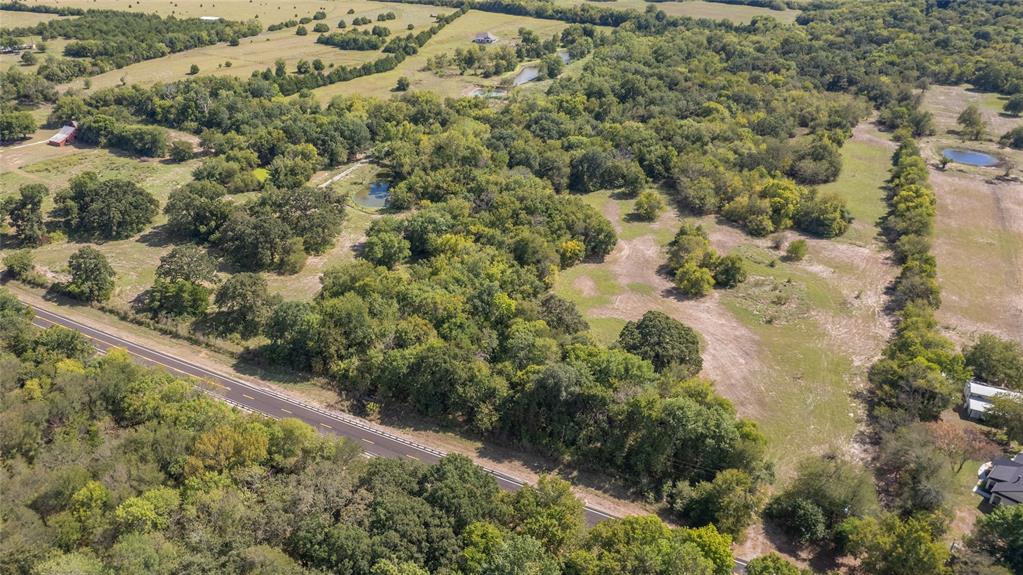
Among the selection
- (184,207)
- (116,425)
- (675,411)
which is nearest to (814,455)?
(675,411)

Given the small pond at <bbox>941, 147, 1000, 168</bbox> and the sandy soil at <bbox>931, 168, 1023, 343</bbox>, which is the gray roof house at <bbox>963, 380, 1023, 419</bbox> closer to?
the sandy soil at <bbox>931, 168, 1023, 343</bbox>

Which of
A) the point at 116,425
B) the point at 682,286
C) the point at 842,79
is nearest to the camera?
the point at 116,425

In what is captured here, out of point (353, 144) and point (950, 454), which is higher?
point (353, 144)

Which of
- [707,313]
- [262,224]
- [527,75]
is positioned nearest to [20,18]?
[527,75]

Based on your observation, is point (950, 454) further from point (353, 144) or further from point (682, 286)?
point (353, 144)

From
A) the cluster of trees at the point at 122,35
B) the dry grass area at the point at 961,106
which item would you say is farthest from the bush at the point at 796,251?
the cluster of trees at the point at 122,35

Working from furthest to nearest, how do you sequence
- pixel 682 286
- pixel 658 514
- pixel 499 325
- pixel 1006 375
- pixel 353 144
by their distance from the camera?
pixel 353 144 < pixel 682 286 < pixel 499 325 < pixel 1006 375 < pixel 658 514

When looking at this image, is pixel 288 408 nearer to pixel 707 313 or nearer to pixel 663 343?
pixel 663 343
